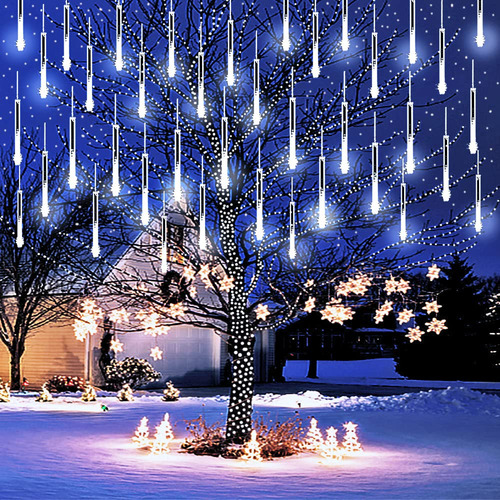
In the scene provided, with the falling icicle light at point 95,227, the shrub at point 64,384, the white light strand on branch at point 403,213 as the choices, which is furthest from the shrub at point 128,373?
the white light strand on branch at point 403,213

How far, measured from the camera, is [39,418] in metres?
15.8

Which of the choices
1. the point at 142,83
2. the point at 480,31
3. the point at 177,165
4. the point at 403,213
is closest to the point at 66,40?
the point at 142,83

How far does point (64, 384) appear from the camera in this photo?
2327 cm

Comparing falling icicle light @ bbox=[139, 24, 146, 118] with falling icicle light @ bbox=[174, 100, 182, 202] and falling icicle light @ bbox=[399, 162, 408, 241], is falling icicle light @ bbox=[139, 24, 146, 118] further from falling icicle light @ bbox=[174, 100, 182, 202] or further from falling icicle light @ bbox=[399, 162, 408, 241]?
falling icicle light @ bbox=[399, 162, 408, 241]

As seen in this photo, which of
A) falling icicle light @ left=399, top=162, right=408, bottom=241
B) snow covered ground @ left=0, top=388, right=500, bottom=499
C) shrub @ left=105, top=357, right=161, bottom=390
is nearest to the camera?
snow covered ground @ left=0, top=388, right=500, bottom=499

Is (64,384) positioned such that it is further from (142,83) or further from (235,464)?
(142,83)

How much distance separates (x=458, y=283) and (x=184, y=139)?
24.3 meters

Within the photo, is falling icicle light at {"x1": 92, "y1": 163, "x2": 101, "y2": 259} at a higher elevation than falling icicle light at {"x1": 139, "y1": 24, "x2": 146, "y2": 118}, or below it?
below

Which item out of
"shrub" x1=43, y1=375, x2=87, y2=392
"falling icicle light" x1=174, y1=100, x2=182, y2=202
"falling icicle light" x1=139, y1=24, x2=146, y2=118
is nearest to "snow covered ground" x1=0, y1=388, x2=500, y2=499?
"falling icicle light" x1=174, y1=100, x2=182, y2=202

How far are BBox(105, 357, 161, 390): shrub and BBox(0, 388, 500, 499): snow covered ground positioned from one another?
19.8 ft

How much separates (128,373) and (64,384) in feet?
6.29

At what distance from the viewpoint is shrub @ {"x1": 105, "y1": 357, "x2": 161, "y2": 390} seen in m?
23.5

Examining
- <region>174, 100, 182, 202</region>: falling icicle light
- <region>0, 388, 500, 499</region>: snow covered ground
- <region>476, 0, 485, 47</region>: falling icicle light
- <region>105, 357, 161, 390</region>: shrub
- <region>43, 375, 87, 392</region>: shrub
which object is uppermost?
<region>476, 0, 485, 47</region>: falling icicle light

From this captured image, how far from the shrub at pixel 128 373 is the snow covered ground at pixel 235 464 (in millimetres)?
6038
